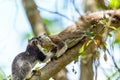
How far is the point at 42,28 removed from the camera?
3.21 metres

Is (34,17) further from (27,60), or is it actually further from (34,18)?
(27,60)

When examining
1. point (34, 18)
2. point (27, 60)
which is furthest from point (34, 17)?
point (27, 60)

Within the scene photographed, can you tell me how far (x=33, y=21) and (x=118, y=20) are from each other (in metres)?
0.80

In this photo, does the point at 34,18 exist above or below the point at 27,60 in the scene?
above

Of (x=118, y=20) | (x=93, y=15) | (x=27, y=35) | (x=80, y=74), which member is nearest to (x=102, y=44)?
(x=80, y=74)

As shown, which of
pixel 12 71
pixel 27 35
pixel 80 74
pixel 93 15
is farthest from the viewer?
pixel 27 35

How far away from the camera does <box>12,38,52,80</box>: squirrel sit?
3.08 meters

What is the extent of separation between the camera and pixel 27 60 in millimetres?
3152

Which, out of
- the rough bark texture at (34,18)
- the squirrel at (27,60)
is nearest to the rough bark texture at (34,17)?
the rough bark texture at (34,18)

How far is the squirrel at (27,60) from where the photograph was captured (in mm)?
3082

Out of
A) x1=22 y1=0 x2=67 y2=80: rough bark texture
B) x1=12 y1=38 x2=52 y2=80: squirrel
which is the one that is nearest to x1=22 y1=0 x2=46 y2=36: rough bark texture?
x1=22 y1=0 x2=67 y2=80: rough bark texture

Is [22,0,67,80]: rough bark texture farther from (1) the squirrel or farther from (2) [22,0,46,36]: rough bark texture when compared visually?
(1) the squirrel

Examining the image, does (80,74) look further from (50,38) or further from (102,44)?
(50,38)

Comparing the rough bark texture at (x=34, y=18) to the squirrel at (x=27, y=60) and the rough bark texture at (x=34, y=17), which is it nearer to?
the rough bark texture at (x=34, y=17)
